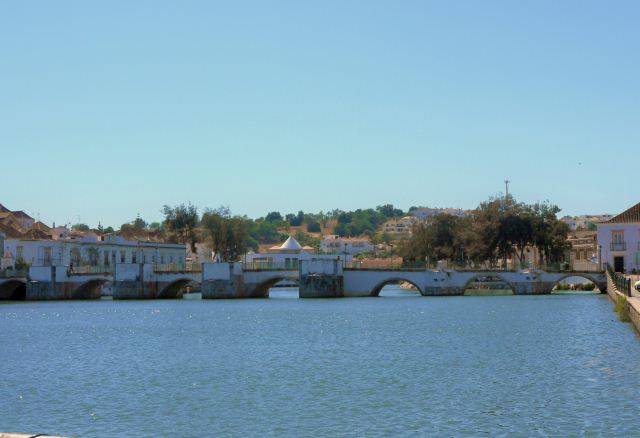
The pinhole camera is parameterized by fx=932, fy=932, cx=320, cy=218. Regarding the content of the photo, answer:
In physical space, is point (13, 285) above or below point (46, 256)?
below

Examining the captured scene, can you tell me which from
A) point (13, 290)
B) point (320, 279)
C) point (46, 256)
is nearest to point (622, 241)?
point (320, 279)

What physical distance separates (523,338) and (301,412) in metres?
20.0

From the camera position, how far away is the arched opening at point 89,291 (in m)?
95.6

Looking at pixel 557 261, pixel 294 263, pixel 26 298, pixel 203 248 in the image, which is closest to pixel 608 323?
pixel 294 263

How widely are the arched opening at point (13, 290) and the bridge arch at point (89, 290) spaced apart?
591 centimetres

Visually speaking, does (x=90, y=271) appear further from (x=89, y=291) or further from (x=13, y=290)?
(x=13, y=290)

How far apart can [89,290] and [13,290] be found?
318 inches

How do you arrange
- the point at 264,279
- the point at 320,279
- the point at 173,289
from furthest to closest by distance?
1. the point at 173,289
2. the point at 264,279
3. the point at 320,279

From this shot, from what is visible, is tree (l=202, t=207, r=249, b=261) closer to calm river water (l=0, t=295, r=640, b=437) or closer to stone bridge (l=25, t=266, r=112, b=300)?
stone bridge (l=25, t=266, r=112, b=300)

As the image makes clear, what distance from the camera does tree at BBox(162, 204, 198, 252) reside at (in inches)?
4825

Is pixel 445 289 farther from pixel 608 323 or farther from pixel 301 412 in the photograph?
pixel 301 412

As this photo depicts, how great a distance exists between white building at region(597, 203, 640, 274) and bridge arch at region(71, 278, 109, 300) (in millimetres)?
49962

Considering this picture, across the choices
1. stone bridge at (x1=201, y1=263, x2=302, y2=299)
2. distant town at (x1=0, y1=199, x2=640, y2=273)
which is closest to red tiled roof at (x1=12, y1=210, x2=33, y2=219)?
distant town at (x1=0, y1=199, x2=640, y2=273)

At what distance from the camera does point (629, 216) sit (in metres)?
90.6
